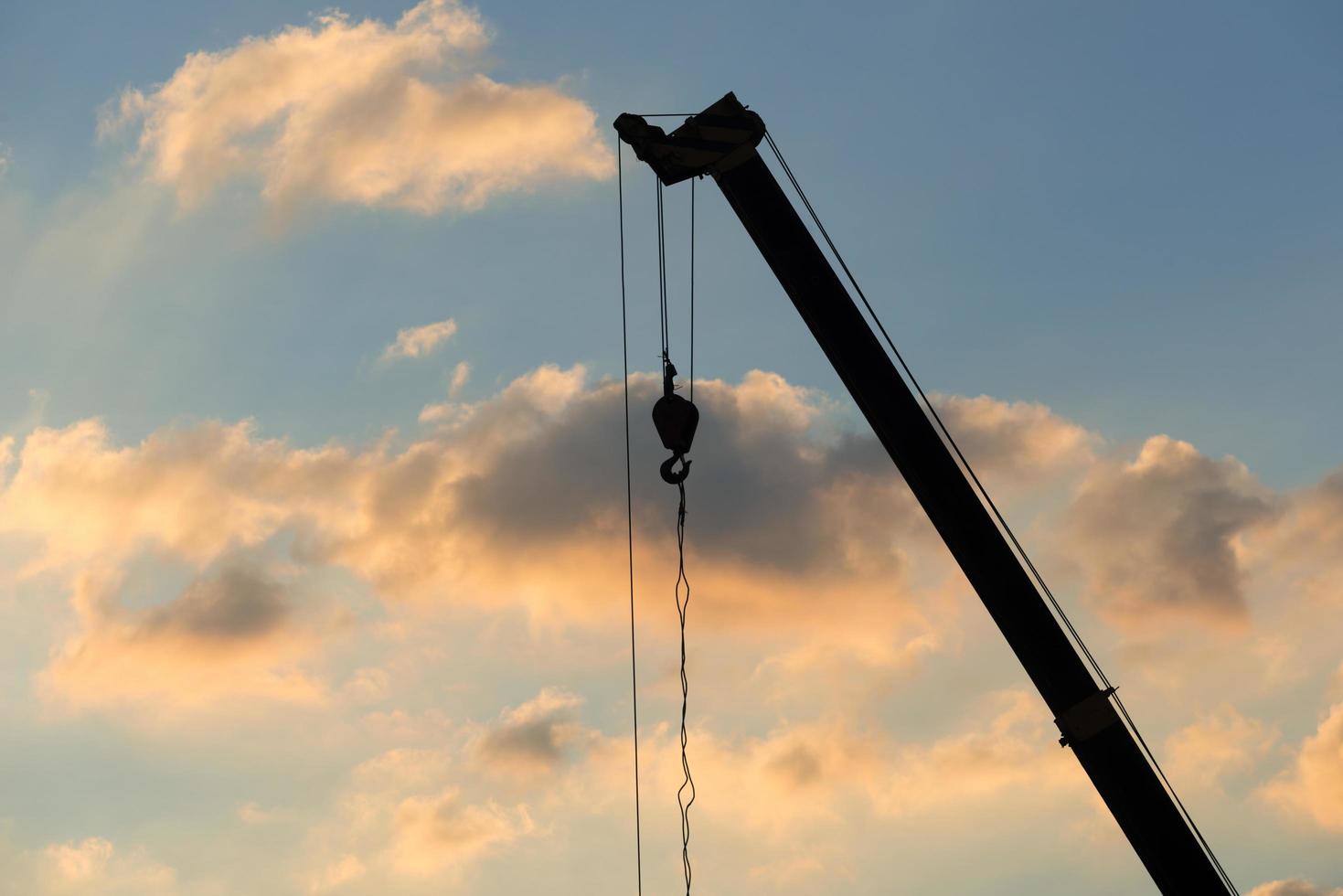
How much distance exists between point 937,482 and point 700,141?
15.3ft

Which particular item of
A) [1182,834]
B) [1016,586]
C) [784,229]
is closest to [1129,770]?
[1182,834]

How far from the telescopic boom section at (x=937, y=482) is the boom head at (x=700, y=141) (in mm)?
10

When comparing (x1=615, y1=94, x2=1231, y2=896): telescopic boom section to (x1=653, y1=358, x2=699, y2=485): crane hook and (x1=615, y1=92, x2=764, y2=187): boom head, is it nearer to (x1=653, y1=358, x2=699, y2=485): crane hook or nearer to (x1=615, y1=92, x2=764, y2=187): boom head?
(x1=615, y1=92, x2=764, y2=187): boom head

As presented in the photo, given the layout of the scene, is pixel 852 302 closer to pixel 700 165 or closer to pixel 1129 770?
pixel 700 165

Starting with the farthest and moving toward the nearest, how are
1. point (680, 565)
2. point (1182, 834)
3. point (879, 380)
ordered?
point (680, 565) → point (879, 380) → point (1182, 834)

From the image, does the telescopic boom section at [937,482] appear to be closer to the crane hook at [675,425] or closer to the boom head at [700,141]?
the boom head at [700,141]

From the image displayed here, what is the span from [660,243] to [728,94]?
261 cm

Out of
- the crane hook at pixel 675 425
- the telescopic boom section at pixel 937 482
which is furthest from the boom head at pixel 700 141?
the crane hook at pixel 675 425

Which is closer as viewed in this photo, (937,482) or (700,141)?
(937,482)

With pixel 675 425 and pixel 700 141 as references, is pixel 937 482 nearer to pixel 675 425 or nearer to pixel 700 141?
pixel 675 425

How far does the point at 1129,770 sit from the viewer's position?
12992 mm

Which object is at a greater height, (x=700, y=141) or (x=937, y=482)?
(x=700, y=141)

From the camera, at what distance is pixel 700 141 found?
47.3 ft

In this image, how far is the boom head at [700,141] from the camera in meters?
14.4
